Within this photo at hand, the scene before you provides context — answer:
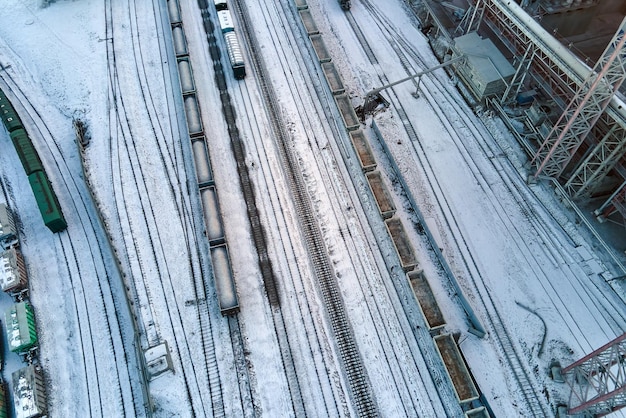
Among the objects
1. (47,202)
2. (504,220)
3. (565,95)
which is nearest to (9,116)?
(47,202)

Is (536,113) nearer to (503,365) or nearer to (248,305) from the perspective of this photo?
(503,365)

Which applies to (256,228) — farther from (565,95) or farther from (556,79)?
(556,79)

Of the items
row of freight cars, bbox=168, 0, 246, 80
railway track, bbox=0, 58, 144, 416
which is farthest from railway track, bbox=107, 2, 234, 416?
row of freight cars, bbox=168, 0, 246, 80

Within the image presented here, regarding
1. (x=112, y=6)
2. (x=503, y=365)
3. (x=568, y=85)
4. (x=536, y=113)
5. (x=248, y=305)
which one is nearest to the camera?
(x=503, y=365)

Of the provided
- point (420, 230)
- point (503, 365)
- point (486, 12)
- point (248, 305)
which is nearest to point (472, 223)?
point (420, 230)

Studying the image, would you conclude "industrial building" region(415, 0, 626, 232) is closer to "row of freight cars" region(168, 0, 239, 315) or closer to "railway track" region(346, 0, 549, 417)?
"railway track" region(346, 0, 549, 417)
